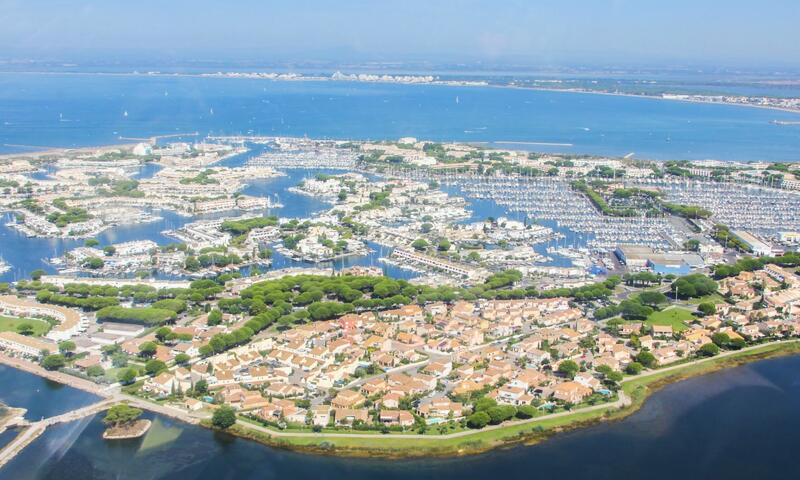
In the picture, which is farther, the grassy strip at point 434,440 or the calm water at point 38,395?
the calm water at point 38,395

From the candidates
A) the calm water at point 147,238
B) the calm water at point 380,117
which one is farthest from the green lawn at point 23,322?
the calm water at point 380,117

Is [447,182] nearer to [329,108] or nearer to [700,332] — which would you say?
[700,332]

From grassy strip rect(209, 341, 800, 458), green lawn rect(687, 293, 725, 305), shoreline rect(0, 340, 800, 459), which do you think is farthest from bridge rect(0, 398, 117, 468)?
green lawn rect(687, 293, 725, 305)

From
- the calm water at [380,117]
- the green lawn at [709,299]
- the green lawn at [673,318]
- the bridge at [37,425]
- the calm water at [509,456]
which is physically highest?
the bridge at [37,425]

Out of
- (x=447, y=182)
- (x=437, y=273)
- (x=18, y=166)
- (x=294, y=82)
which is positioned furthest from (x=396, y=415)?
(x=294, y=82)

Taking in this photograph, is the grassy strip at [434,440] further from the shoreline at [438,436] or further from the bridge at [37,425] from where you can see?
the bridge at [37,425]

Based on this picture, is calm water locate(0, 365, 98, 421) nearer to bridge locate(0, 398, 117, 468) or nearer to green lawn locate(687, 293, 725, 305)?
bridge locate(0, 398, 117, 468)

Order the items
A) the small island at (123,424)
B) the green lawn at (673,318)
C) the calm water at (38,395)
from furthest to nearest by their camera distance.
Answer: the green lawn at (673,318), the calm water at (38,395), the small island at (123,424)
